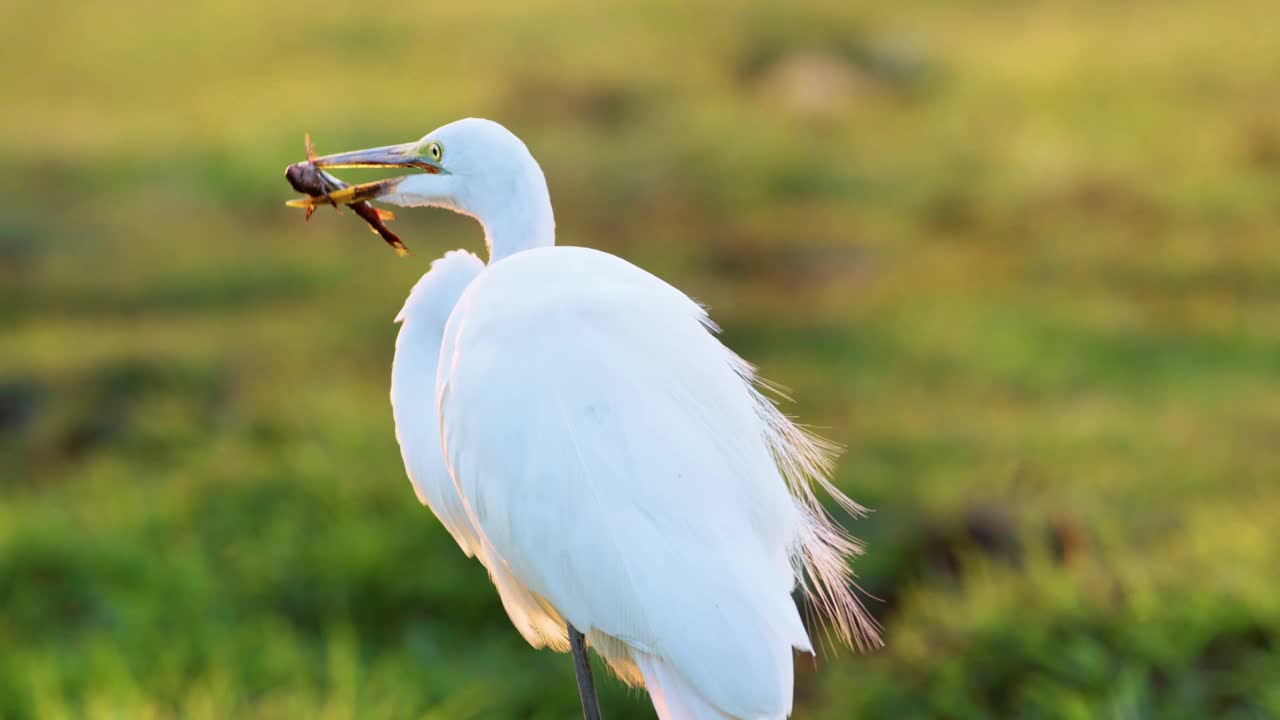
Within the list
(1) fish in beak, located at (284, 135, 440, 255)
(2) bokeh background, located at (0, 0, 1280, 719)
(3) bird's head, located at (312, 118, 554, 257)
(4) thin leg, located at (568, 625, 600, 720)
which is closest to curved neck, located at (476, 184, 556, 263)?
(3) bird's head, located at (312, 118, 554, 257)

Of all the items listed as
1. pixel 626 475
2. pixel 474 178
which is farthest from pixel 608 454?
pixel 474 178

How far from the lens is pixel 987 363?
621cm

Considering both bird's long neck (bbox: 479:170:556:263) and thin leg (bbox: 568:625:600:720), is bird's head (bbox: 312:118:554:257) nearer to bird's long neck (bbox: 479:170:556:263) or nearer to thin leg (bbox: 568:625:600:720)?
bird's long neck (bbox: 479:170:556:263)

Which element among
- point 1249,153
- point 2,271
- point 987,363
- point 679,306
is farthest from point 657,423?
point 1249,153

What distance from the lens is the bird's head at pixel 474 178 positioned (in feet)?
5.56

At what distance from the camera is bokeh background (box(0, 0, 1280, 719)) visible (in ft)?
10.1

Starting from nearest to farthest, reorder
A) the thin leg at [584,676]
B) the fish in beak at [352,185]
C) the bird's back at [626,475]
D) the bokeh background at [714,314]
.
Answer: the bird's back at [626,475]
the thin leg at [584,676]
the fish in beak at [352,185]
the bokeh background at [714,314]

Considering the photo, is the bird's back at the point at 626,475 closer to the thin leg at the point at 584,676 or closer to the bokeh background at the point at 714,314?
the thin leg at the point at 584,676

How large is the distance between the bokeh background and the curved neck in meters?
1.35

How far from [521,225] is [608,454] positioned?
333 millimetres

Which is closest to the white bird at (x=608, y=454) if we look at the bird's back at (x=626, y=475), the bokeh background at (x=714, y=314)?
the bird's back at (x=626, y=475)

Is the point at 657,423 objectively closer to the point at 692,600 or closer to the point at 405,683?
the point at 692,600

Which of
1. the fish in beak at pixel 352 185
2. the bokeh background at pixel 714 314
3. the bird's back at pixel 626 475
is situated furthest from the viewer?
the bokeh background at pixel 714 314

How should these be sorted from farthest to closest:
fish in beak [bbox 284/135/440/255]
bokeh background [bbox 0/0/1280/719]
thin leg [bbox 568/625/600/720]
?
bokeh background [bbox 0/0/1280/719] < fish in beak [bbox 284/135/440/255] < thin leg [bbox 568/625/600/720]
